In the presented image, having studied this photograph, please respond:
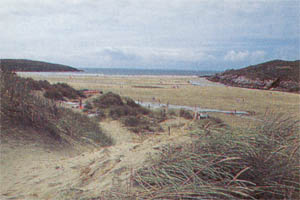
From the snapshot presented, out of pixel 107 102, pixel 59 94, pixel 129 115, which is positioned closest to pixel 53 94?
pixel 59 94

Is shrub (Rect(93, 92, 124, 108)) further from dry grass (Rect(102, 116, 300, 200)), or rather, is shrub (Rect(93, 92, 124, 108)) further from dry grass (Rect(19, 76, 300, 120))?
dry grass (Rect(102, 116, 300, 200))

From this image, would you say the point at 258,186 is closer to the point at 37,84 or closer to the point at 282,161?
the point at 282,161

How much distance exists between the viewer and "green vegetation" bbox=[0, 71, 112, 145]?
6129mm

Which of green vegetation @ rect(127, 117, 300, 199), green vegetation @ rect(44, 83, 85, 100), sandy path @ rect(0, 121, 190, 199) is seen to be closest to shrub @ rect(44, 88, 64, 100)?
green vegetation @ rect(44, 83, 85, 100)

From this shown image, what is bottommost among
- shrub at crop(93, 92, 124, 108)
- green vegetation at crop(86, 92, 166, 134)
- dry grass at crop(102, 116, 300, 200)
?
green vegetation at crop(86, 92, 166, 134)

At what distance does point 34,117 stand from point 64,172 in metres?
2.81

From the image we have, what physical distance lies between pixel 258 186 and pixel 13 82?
6368 mm

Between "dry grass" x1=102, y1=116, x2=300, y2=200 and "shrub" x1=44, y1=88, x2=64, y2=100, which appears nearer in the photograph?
"dry grass" x1=102, y1=116, x2=300, y2=200

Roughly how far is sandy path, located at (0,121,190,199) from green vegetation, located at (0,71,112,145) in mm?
992

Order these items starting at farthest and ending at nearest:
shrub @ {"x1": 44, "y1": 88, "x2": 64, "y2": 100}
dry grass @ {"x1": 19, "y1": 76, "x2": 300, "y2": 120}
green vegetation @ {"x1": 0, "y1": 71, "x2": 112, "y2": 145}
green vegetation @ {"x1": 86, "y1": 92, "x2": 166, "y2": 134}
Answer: dry grass @ {"x1": 19, "y1": 76, "x2": 300, "y2": 120} < shrub @ {"x1": 44, "y1": 88, "x2": 64, "y2": 100} < green vegetation @ {"x1": 86, "y1": 92, "x2": 166, "y2": 134} < green vegetation @ {"x1": 0, "y1": 71, "x2": 112, "y2": 145}

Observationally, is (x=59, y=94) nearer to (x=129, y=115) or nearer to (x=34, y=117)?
(x=129, y=115)

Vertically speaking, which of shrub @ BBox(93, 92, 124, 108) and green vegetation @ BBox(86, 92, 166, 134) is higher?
shrub @ BBox(93, 92, 124, 108)

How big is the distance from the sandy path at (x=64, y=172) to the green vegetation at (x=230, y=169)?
0.55 m

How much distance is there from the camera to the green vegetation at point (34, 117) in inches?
241
